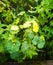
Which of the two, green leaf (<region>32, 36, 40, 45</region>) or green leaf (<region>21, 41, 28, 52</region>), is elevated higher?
green leaf (<region>32, 36, 40, 45</region>)

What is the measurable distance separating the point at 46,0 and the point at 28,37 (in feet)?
1.46

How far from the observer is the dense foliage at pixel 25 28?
1745 mm

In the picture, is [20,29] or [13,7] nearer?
[20,29]

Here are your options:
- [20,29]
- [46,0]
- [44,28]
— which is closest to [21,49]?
[20,29]

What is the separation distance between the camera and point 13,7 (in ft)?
7.45

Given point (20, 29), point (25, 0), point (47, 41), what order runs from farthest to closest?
point (25, 0)
point (47, 41)
point (20, 29)

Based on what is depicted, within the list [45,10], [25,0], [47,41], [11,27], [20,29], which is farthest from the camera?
[25,0]

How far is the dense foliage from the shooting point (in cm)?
175

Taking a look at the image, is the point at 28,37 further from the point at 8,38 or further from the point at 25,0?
the point at 25,0

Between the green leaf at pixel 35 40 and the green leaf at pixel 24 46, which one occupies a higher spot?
the green leaf at pixel 35 40

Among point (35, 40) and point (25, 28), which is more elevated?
point (25, 28)

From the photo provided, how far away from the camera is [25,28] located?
1.79m

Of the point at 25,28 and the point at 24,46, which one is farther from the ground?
the point at 25,28

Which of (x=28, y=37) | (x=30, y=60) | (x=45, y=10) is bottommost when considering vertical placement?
(x=30, y=60)
